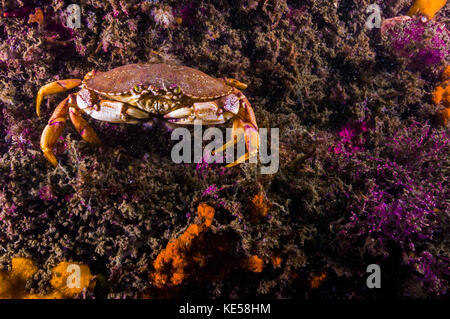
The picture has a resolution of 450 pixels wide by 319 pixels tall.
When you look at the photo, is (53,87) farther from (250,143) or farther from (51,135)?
(250,143)

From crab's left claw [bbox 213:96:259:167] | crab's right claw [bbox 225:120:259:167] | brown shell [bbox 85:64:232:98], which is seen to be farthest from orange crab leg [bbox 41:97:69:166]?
crab's right claw [bbox 225:120:259:167]

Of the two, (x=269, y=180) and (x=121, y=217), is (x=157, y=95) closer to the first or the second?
(x=121, y=217)

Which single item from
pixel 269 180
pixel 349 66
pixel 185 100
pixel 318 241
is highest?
pixel 349 66

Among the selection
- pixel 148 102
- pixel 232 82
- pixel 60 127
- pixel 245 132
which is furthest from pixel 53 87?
pixel 245 132

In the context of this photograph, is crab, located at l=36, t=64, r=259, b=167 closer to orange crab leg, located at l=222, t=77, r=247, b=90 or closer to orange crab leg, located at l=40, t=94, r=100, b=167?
orange crab leg, located at l=40, t=94, r=100, b=167

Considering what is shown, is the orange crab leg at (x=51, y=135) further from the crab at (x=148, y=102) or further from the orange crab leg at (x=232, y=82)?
the orange crab leg at (x=232, y=82)
